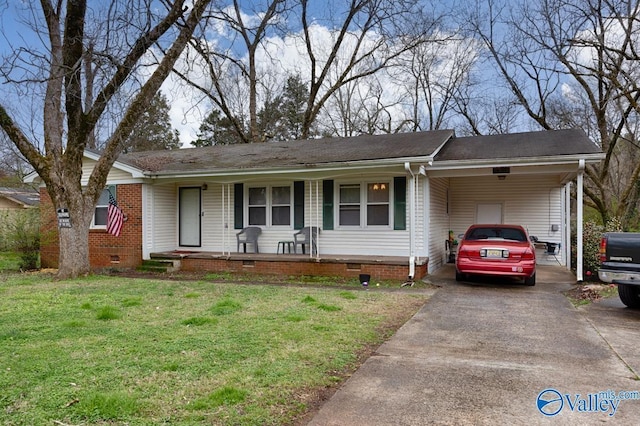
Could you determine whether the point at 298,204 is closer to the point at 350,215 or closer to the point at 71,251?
the point at 350,215

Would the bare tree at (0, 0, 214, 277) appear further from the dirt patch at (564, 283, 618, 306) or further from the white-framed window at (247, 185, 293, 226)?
the dirt patch at (564, 283, 618, 306)

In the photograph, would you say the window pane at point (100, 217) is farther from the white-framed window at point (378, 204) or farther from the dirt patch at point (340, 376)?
the dirt patch at point (340, 376)

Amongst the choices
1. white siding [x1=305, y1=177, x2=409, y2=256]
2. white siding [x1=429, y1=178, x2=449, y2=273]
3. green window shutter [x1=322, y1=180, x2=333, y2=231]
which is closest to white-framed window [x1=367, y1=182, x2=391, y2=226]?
white siding [x1=305, y1=177, x2=409, y2=256]

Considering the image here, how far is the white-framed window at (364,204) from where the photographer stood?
11516 millimetres

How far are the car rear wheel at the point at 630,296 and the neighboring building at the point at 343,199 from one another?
121 inches

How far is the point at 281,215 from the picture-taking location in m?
12.8

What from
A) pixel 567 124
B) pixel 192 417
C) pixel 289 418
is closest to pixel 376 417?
pixel 289 418

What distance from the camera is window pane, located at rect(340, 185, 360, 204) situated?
11.8 metres

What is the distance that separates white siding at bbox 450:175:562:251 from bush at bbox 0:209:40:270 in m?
13.3

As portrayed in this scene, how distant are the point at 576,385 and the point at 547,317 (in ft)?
10.2

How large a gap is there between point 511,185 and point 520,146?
8.79 ft

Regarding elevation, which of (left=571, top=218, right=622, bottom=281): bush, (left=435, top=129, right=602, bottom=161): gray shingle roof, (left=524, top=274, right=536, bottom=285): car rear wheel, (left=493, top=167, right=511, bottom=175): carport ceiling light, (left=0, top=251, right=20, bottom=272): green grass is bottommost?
(left=0, top=251, right=20, bottom=272): green grass

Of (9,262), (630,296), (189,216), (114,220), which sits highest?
(189,216)

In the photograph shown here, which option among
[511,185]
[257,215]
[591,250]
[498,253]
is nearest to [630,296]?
[498,253]
